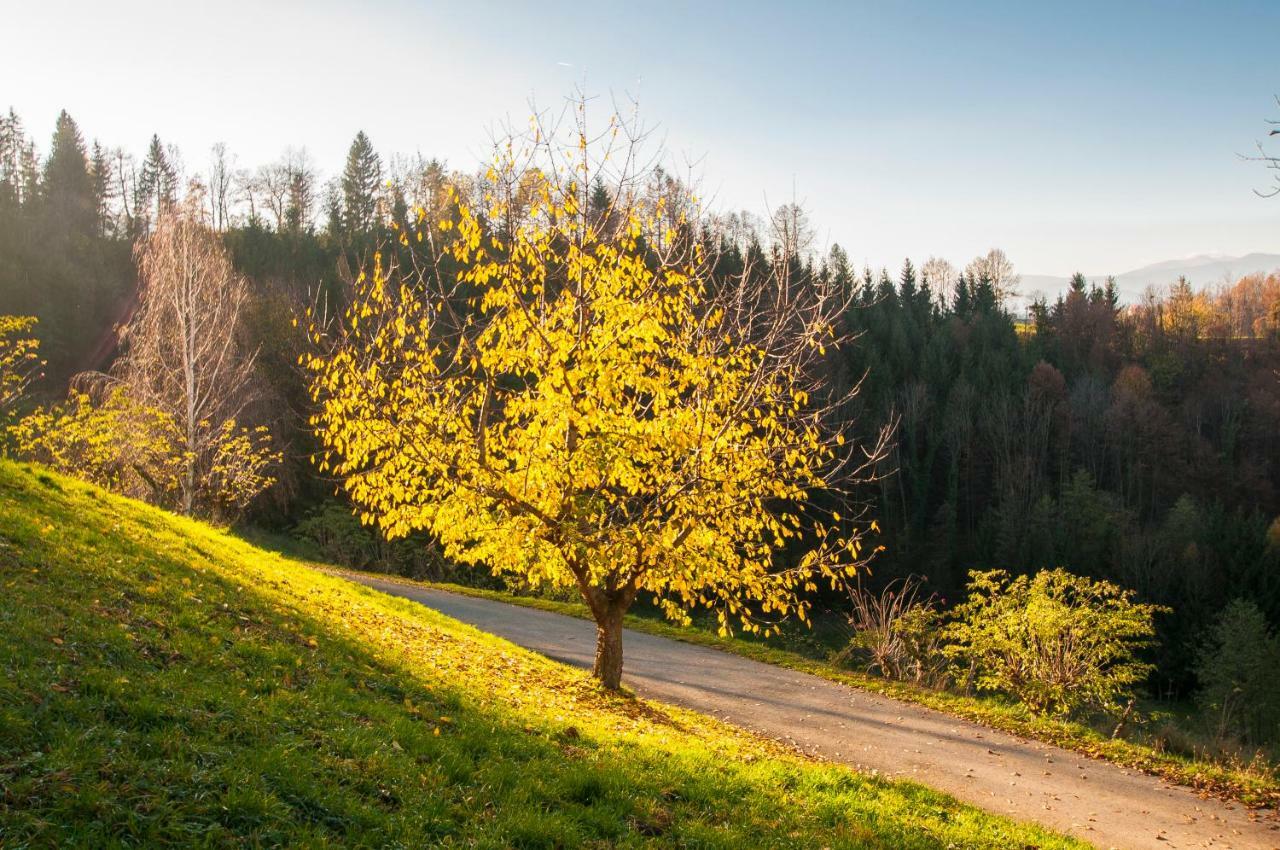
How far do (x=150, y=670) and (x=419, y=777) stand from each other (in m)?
1.93

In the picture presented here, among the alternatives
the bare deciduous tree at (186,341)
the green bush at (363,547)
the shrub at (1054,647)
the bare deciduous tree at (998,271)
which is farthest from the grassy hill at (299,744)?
the bare deciduous tree at (998,271)

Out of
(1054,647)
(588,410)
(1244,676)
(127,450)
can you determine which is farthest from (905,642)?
(1244,676)

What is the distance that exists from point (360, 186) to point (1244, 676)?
53.1 metres

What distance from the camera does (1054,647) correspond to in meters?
11.7

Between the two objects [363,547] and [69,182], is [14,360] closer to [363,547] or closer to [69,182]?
[363,547]

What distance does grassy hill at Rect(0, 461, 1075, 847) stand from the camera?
373 cm

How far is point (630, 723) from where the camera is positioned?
7980mm

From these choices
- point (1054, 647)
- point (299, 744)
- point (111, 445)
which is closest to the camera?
point (299, 744)

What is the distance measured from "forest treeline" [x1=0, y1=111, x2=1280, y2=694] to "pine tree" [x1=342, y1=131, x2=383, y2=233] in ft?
0.49

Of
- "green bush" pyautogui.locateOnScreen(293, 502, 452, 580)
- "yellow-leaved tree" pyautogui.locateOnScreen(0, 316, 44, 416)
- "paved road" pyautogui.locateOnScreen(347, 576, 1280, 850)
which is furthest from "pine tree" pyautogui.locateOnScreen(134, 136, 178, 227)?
"paved road" pyautogui.locateOnScreen(347, 576, 1280, 850)

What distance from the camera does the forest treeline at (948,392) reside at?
1330 inches

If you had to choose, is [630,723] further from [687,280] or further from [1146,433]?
[1146,433]

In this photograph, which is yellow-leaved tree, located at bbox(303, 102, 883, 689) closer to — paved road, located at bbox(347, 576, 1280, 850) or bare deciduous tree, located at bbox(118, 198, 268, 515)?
paved road, located at bbox(347, 576, 1280, 850)

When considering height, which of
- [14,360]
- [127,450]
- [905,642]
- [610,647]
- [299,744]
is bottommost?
[905,642]
